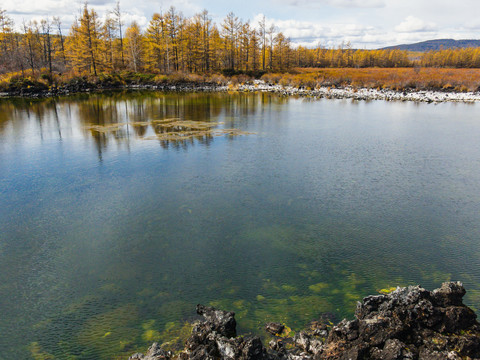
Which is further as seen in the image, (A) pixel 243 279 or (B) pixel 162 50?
(B) pixel 162 50

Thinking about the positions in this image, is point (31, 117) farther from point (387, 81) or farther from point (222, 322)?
point (387, 81)

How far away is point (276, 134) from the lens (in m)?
19.5

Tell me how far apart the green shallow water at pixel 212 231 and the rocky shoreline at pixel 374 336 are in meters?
0.48

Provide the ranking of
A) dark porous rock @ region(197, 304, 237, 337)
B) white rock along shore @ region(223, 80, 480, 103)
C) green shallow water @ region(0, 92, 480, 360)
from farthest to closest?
1. white rock along shore @ region(223, 80, 480, 103)
2. green shallow water @ region(0, 92, 480, 360)
3. dark porous rock @ region(197, 304, 237, 337)

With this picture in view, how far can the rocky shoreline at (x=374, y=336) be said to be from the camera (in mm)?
4504

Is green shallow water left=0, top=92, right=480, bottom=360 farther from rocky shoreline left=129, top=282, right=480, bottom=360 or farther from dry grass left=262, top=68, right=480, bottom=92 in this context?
dry grass left=262, top=68, right=480, bottom=92

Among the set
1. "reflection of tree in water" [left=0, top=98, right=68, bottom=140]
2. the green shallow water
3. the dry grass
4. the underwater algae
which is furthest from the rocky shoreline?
the dry grass

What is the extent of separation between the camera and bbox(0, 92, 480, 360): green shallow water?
5.98 meters

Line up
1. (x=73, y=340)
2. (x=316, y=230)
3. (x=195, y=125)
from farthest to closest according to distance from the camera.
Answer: (x=195, y=125) → (x=316, y=230) → (x=73, y=340)

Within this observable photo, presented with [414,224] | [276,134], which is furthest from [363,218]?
[276,134]

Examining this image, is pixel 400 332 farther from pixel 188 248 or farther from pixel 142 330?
pixel 188 248

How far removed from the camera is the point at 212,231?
8.62m

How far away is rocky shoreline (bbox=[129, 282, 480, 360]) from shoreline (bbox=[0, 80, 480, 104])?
113ft

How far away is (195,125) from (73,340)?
58.6 ft
